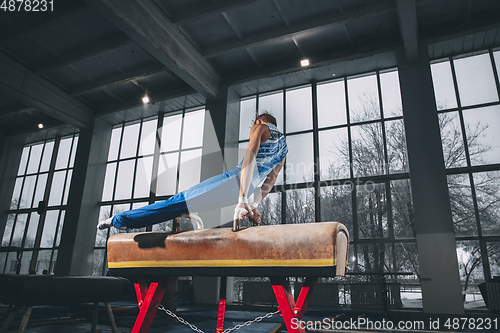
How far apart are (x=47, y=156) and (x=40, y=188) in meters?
1.31

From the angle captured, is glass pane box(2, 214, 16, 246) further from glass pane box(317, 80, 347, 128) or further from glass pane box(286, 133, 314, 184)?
glass pane box(317, 80, 347, 128)

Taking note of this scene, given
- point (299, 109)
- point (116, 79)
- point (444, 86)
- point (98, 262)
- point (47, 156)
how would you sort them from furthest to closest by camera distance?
point (47, 156) < point (98, 262) < point (116, 79) < point (299, 109) < point (444, 86)

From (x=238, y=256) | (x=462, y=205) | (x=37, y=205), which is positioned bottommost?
(x=238, y=256)

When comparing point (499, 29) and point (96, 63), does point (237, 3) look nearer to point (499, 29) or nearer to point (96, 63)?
point (96, 63)

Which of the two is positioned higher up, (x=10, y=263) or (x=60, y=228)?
(x=60, y=228)

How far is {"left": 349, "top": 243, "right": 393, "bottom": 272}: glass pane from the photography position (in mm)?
7254

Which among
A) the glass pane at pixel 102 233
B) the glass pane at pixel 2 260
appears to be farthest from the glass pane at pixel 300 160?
the glass pane at pixel 2 260

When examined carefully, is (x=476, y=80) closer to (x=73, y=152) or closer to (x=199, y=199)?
(x=199, y=199)

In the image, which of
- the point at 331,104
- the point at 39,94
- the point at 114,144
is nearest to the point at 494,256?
the point at 331,104

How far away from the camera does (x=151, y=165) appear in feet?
34.8

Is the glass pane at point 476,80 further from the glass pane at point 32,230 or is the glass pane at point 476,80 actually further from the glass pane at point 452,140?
the glass pane at point 32,230

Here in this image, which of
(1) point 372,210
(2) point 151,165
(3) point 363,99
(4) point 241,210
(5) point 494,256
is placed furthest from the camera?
(2) point 151,165

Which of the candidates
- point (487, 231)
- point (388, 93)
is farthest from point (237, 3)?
point (487, 231)

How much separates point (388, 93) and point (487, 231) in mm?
3861
